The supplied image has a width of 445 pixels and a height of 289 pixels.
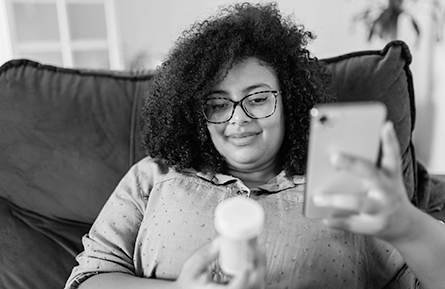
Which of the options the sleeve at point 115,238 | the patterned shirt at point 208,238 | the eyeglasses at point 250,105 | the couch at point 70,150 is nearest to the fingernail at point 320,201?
the patterned shirt at point 208,238

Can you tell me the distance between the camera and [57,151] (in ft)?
3.96

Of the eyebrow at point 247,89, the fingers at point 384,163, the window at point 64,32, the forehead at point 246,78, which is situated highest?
the window at point 64,32

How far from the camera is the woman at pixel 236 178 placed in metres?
0.83

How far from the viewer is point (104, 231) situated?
94 cm

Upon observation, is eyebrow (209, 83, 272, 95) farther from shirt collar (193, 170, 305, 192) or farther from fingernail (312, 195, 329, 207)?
fingernail (312, 195, 329, 207)

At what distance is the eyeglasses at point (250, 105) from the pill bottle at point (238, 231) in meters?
0.41

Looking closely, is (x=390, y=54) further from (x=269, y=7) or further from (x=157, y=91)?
(x=157, y=91)

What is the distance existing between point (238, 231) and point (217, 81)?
51 centimetres

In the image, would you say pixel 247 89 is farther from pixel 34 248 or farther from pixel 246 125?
pixel 34 248

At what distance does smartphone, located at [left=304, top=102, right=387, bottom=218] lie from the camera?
1.86 feet

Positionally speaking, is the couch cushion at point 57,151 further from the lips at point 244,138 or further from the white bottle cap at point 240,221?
the white bottle cap at point 240,221

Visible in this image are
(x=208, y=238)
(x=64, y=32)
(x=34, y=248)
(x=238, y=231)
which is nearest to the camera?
(x=238, y=231)

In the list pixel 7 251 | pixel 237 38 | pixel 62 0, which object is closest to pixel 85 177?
pixel 7 251

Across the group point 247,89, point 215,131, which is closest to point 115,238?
point 215,131
